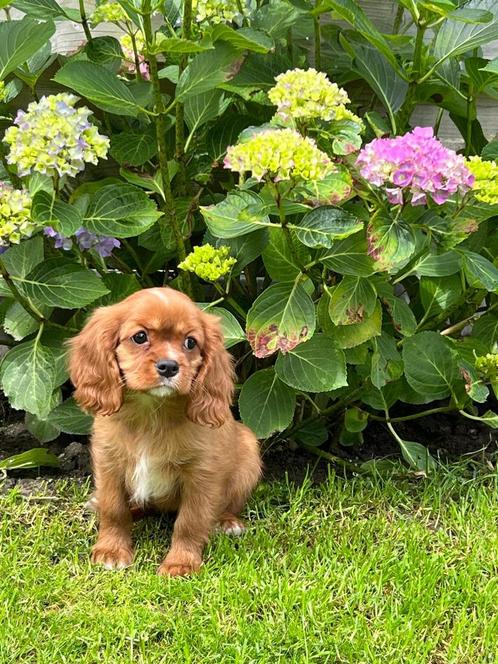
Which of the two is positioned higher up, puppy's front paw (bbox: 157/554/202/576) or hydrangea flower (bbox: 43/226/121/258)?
hydrangea flower (bbox: 43/226/121/258)

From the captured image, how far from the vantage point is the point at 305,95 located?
2.18 meters

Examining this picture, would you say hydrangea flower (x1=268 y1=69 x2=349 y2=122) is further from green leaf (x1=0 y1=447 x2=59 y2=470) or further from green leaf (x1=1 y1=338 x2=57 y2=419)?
green leaf (x1=0 y1=447 x2=59 y2=470)

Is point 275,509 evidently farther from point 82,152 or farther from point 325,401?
point 82,152

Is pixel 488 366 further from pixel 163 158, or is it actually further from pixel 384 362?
pixel 163 158

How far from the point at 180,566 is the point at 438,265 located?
4.00 ft

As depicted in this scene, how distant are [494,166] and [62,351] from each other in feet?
4.83

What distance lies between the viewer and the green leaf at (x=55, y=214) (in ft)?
7.72

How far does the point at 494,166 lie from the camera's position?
2289 millimetres

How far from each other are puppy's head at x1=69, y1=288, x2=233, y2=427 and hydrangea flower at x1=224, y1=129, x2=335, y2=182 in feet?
1.49

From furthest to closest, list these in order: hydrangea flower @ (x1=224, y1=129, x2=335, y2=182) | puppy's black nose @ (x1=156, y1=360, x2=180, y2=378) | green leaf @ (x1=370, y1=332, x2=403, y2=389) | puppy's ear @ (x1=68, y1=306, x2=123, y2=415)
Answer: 1. green leaf @ (x1=370, y1=332, x2=403, y2=389)
2. puppy's ear @ (x1=68, y1=306, x2=123, y2=415)
3. puppy's black nose @ (x1=156, y1=360, x2=180, y2=378)
4. hydrangea flower @ (x1=224, y1=129, x2=335, y2=182)

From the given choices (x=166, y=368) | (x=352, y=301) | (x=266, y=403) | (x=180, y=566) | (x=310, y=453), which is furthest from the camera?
(x=310, y=453)

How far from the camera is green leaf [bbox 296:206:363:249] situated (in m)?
2.26

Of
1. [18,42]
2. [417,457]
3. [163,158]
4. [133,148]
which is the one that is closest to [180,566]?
[417,457]

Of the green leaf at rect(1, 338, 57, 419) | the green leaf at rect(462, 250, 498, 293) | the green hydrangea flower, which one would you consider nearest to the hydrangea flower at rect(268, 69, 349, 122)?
the green leaf at rect(462, 250, 498, 293)
